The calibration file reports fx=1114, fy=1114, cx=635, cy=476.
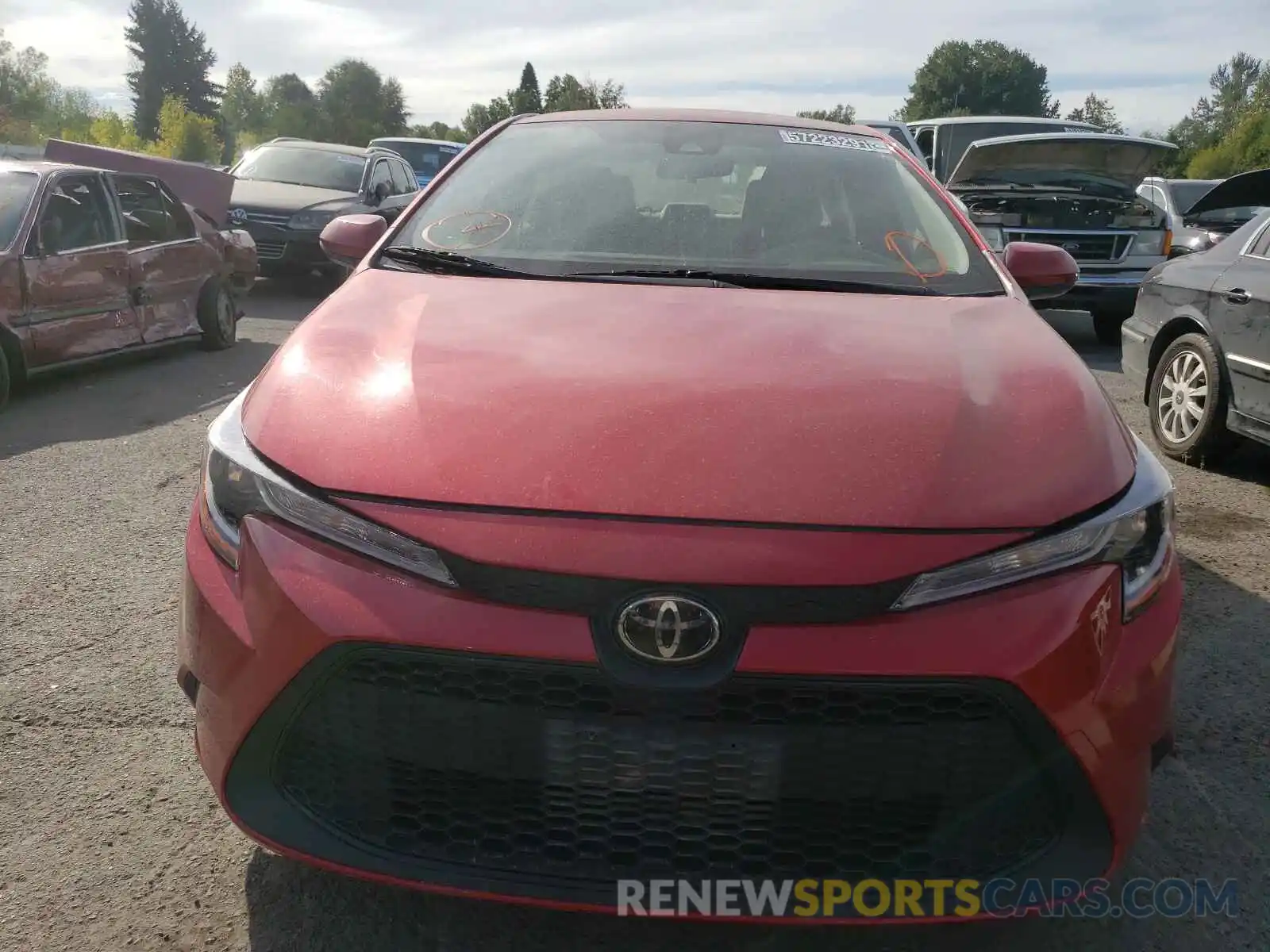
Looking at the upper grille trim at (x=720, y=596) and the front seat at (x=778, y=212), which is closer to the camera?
the upper grille trim at (x=720, y=596)

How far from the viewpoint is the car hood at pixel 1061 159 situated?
8.59 m

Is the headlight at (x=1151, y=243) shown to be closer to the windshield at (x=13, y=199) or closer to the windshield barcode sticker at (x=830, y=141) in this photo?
the windshield barcode sticker at (x=830, y=141)

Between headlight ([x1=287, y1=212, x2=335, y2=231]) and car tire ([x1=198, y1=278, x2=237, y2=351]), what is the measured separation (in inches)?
116

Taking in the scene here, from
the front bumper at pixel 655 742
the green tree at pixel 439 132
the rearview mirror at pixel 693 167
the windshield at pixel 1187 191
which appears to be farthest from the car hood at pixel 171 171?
→ the green tree at pixel 439 132

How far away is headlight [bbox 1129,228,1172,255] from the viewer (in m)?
9.45

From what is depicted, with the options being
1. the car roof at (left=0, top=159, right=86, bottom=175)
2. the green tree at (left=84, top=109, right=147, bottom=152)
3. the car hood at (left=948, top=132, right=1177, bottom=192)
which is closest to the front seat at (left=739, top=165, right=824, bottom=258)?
the car roof at (left=0, top=159, right=86, bottom=175)

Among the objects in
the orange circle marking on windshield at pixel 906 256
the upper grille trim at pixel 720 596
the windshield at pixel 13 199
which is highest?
the orange circle marking on windshield at pixel 906 256

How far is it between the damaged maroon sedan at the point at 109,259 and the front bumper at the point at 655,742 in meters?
5.57

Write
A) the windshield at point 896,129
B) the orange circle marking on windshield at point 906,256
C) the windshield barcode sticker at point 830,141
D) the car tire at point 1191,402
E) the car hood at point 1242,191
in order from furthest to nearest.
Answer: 1. the windshield at point 896,129
2. the car hood at point 1242,191
3. the car tire at point 1191,402
4. the windshield barcode sticker at point 830,141
5. the orange circle marking on windshield at point 906,256

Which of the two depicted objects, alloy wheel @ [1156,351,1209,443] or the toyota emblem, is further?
alloy wheel @ [1156,351,1209,443]

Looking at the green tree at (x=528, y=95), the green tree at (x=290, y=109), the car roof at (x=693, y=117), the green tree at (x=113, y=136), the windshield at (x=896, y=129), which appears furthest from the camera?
the green tree at (x=290, y=109)

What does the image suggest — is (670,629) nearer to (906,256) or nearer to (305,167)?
(906,256)

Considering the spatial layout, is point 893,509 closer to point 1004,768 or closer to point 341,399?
point 1004,768

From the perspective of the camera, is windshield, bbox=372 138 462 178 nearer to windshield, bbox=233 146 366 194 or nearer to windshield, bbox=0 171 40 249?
windshield, bbox=233 146 366 194
